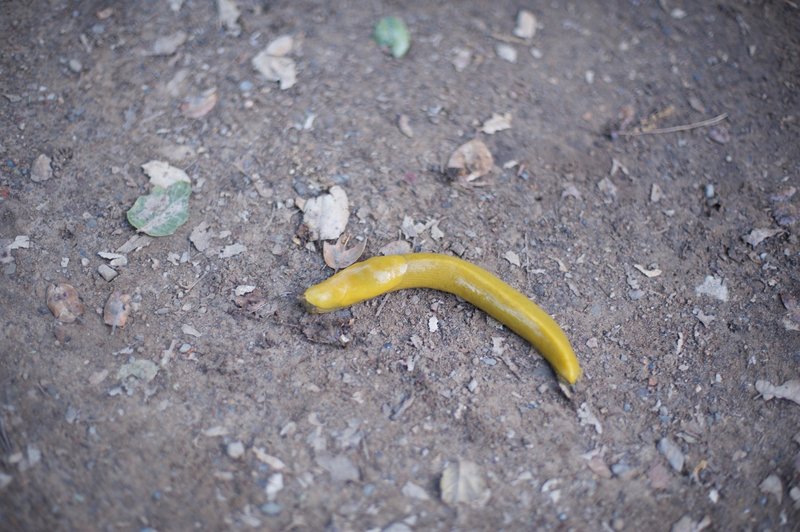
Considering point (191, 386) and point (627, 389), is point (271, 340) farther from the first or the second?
point (627, 389)

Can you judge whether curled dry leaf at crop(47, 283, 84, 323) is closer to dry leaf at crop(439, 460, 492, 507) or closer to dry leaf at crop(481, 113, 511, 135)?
dry leaf at crop(439, 460, 492, 507)

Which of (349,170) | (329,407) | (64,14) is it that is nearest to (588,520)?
(329,407)

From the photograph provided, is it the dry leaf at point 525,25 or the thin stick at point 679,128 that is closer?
the thin stick at point 679,128

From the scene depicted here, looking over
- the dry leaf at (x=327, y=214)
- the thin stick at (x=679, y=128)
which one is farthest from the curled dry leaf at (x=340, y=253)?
the thin stick at (x=679, y=128)

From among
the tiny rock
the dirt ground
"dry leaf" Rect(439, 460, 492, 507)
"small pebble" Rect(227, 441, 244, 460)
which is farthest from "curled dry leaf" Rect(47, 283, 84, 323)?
"dry leaf" Rect(439, 460, 492, 507)

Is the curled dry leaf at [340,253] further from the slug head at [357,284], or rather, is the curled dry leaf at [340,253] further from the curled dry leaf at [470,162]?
the curled dry leaf at [470,162]
